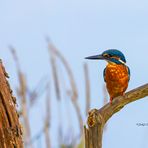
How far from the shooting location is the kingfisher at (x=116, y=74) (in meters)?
1.56

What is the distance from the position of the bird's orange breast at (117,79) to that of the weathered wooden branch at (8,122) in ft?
1.08

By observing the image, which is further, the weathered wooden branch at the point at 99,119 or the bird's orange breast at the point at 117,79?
the bird's orange breast at the point at 117,79

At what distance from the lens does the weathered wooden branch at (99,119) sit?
1464 mm

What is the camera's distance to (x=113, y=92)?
1.58m

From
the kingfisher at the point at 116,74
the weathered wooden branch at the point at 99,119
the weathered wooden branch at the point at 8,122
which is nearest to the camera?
the weathered wooden branch at the point at 99,119

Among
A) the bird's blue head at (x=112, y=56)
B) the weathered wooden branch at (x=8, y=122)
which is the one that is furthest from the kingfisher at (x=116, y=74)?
the weathered wooden branch at (x=8, y=122)

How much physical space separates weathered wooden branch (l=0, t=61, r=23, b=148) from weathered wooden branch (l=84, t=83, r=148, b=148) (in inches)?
12.6

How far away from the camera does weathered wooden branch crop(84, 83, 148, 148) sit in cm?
146

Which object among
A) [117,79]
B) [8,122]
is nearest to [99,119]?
[117,79]

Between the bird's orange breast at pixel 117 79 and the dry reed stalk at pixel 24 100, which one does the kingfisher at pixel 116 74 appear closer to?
the bird's orange breast at pixel 117 79

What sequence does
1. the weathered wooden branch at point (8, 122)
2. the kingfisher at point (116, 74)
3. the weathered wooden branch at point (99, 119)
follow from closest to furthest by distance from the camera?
the weathered wooden branch at point (99, 119) → the kingfisher at point (116, 74) → the weathered wooden branch at point (8, 122)

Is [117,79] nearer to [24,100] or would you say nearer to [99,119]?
[99,119]

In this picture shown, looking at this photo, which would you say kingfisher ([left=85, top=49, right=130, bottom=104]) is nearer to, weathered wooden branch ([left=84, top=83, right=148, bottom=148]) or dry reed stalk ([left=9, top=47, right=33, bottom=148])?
weathered wooden branch ([left=84, top=83, right=148, bottom=148])

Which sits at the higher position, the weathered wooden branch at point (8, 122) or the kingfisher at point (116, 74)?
the kingfisher at point (116, 74)
